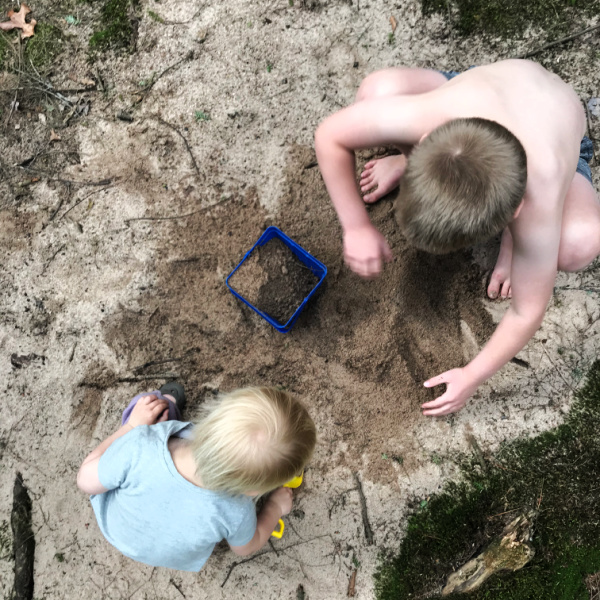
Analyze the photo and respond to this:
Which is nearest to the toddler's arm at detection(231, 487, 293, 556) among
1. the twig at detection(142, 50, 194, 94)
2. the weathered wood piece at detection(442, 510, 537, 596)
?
the weathered wood piece at detection(442, 510, 537, 596)

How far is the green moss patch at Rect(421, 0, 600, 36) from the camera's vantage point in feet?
7.07

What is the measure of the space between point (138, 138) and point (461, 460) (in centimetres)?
206

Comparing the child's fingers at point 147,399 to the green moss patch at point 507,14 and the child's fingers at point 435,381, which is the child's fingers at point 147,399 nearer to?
the child's fingers at point 435,381

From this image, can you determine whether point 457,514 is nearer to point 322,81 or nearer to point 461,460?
point 461,460

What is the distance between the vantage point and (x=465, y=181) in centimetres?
117

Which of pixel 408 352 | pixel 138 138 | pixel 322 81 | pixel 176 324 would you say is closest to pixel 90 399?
pixel 176 324

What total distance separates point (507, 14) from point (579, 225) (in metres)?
1.17

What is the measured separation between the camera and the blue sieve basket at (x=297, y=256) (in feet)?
6.24

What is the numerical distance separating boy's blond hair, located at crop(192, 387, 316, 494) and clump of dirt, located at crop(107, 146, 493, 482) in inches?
22.3

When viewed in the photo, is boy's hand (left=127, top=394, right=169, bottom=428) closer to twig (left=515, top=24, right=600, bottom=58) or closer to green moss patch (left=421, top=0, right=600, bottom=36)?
green moss patch (left=421, top=0, right=600, bottom=36)

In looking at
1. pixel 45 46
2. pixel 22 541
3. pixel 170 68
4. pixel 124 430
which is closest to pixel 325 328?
pixel 124 430

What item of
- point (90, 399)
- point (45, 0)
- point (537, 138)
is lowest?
point (90, 399)

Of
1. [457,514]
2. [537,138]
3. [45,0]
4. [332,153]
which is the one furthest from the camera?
[45,0]

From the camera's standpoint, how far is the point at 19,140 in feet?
7.41
